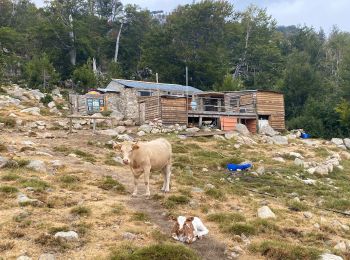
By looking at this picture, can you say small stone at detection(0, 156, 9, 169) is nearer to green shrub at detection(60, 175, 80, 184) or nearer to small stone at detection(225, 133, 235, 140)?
green shrub at detection(60, 175, 80, 184)

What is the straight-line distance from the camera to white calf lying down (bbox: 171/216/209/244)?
9.01m

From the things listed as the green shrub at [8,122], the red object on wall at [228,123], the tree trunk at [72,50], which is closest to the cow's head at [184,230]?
the green shrub at [8,122]

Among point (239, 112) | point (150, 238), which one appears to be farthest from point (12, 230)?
point (239, 112)

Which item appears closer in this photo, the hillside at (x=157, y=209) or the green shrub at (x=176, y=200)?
the hillside at (x=157, y=209)

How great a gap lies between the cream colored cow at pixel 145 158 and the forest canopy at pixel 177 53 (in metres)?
40.3

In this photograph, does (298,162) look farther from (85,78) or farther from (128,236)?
(85,78)

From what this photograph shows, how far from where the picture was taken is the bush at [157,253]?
7.59 m

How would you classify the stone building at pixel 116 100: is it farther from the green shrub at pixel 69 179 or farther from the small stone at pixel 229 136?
the green shrub at pixel 69 179

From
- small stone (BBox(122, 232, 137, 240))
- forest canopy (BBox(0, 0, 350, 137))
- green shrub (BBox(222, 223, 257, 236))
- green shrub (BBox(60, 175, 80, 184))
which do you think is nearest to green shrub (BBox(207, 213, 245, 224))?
green shrub (BBox(222, 223, 257, 236))

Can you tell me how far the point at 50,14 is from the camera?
75.5 meters

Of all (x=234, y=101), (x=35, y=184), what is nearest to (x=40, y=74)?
(x=234, y=101)

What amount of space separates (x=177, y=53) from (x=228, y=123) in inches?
1158

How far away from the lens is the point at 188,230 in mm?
9117

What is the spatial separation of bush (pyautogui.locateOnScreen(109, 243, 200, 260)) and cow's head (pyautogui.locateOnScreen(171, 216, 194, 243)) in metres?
0.88
